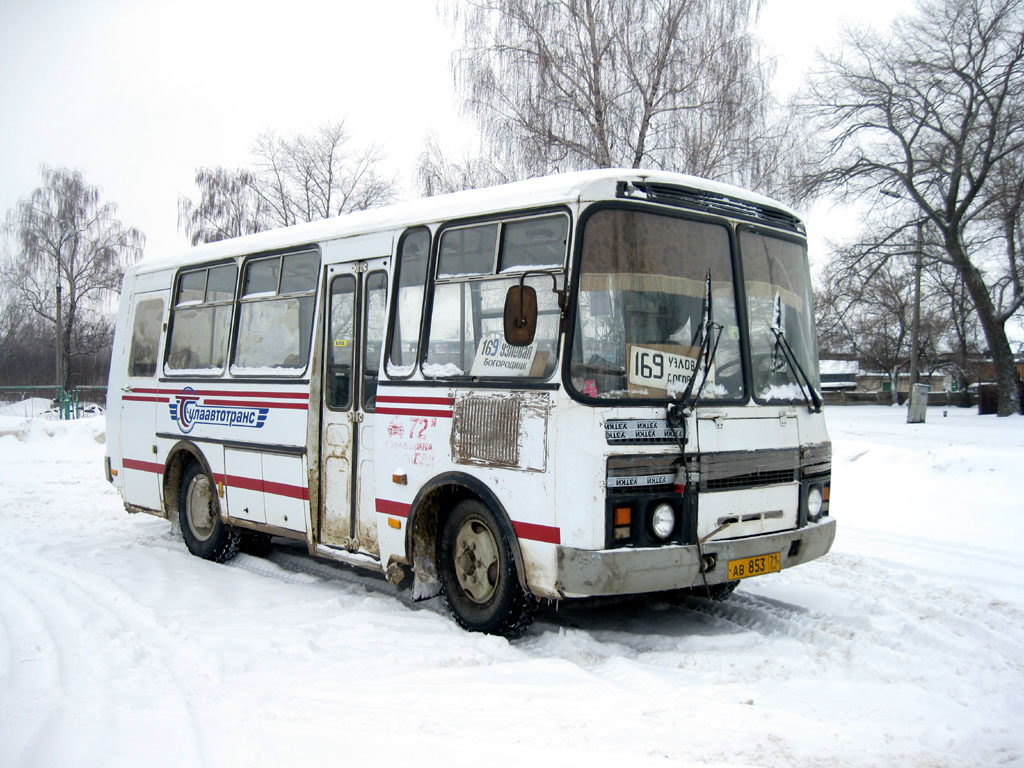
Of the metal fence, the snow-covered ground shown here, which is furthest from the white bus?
the metal fence

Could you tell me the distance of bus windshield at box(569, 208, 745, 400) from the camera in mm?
5180

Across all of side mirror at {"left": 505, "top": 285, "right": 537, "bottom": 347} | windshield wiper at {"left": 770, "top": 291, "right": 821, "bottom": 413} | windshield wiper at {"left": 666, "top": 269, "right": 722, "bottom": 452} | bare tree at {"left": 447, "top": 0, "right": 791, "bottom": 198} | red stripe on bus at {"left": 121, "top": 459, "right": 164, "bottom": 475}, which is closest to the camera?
side mirror at {"left": 505, "top": 285, "right": 537, "bottom": 347}

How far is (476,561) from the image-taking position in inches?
234

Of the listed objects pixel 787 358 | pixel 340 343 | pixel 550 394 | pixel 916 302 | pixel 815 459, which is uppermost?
pixel 916 302

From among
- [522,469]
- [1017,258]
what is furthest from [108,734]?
[1017,258]

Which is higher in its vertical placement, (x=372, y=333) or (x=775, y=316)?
(x=775, y=316)

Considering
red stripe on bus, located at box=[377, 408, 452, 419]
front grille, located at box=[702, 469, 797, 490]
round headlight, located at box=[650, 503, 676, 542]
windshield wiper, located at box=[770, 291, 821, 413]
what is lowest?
round headlight, located at box=[650, 503, 676, 542]

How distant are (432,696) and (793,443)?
3017mm

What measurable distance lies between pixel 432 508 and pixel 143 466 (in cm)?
489

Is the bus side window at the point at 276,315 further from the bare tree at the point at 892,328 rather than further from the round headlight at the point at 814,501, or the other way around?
the bare tree at the point at 892,328

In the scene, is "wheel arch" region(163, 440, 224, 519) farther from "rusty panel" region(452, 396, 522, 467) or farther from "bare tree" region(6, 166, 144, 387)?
"bare tree" region(6, 166, 144, 387)

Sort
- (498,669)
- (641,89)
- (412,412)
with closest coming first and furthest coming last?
1. (498,669)
2. (412,412)
3. (641,89)

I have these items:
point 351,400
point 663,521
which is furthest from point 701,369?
point 351,400

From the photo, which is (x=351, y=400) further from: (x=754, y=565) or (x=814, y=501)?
(x=814, y=501)
